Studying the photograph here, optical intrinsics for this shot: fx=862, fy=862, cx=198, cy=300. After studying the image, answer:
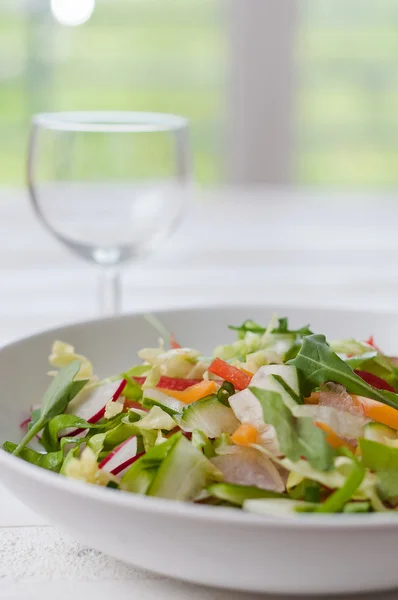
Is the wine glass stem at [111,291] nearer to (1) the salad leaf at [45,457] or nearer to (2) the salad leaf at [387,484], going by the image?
(1) the salad leaf at [45,457]

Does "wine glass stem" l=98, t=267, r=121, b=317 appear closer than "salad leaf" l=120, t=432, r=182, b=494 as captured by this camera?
No

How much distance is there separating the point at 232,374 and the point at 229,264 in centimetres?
122

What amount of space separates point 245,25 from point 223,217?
1.80 m

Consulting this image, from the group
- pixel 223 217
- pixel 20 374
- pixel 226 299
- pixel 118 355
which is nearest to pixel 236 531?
pixel 20 374

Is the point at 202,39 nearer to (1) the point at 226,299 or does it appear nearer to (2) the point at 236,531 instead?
(1) the point at 226,299

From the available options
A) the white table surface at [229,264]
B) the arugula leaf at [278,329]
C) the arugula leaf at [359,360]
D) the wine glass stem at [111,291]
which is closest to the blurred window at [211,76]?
the white table surface at [229,264]

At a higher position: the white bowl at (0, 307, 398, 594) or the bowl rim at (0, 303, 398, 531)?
the bowl rim at (0, 303, 398, 531)

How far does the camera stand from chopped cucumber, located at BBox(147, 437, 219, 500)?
0.79m

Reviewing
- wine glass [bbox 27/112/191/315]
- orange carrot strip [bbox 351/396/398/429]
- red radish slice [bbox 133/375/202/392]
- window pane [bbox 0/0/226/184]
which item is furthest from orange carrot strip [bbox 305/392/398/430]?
window pane [bbox 0/0/226/184]

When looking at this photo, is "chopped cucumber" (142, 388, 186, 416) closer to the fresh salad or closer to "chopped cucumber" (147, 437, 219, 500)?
the fresh salad

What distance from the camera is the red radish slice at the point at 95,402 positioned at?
40.8 inches

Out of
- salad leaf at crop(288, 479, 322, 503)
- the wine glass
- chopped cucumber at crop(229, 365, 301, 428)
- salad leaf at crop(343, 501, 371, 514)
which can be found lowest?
salad leaf at crop(288, 479, 322, 503)

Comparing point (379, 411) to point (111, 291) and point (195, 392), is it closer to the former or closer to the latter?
point (195, 392)

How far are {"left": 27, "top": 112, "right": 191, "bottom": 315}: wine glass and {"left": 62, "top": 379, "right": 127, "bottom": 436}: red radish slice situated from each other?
40 centimetres
